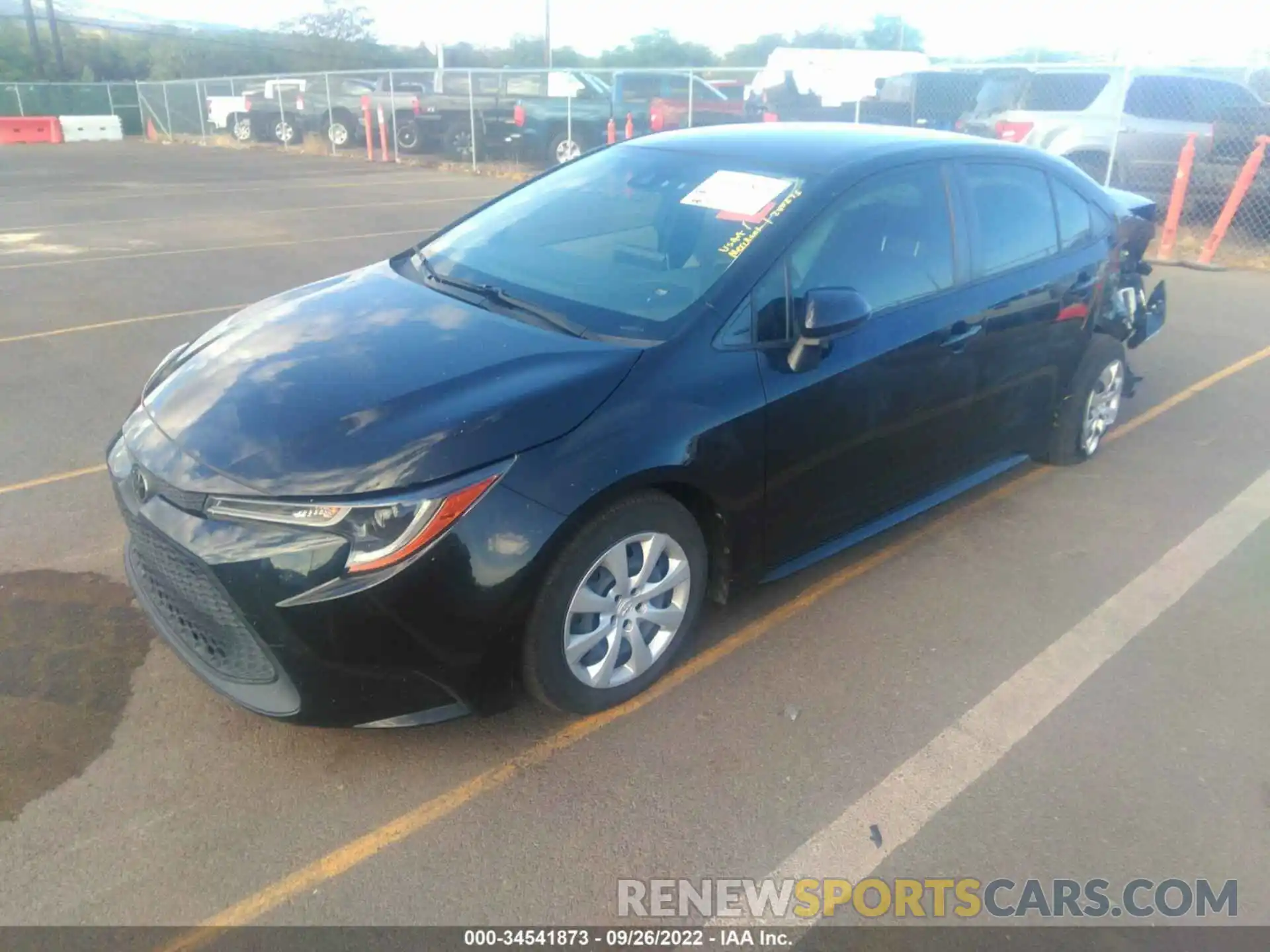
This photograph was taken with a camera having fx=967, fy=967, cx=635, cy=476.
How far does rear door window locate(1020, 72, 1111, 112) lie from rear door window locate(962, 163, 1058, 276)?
29.5 feet

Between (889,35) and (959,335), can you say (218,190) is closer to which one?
(959,335)

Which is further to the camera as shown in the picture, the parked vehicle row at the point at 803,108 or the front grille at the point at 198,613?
the parked vehicle row at the point at 803,108

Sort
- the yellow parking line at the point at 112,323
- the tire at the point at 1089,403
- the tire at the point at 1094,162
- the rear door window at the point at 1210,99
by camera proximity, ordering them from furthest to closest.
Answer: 1. the rear door window at the point at 1210,99
2. the tire at the point at 1094,162
3. the yellow parking line at the point at 112,323
4. the tire at the point at 1089,403

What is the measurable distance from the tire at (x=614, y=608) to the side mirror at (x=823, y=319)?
677mm

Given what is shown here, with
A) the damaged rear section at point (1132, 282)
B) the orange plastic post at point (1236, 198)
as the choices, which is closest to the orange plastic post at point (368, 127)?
the orange plastic post at point (1236, 198)

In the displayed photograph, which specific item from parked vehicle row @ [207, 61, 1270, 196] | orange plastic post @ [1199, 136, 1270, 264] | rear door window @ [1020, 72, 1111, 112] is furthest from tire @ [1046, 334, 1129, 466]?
rear door window @ [1020, 72, 1111, 112]

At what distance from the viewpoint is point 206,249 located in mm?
10906

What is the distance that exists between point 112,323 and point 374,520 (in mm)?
6254

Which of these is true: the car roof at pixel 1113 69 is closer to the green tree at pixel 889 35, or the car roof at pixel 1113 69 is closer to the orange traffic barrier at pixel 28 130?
the orange traffic barrier at pixel 28 130

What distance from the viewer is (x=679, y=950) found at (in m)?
2.29

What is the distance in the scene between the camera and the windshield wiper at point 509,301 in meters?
3.17

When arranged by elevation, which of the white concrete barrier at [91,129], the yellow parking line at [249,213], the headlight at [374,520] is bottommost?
the white concrete barrier at [91,129]

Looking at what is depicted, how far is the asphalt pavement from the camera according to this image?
2.47 metres

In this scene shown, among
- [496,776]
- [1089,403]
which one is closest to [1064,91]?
[1089,403]
